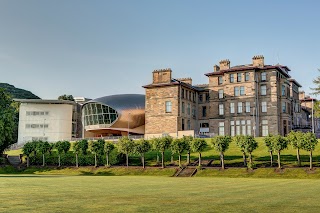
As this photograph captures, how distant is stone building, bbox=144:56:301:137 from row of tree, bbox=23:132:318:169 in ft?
83.5

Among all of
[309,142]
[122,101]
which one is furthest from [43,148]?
[309,142]

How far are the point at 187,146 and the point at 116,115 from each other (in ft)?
174

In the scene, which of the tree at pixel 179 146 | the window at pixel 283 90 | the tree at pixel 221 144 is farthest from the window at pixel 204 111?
the tree at pixel 221 144

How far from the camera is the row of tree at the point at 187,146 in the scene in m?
52.5

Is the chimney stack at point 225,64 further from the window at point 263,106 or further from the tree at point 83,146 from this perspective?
the tree at point 83,146

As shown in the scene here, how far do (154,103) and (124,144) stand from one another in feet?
108

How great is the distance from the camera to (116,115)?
109 metres

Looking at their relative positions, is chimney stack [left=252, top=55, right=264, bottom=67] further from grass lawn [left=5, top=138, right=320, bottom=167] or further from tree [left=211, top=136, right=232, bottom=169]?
tree [left=211, top=136, right=232, bottom=169]

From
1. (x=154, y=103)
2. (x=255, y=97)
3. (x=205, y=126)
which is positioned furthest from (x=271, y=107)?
(x=154, y=103)

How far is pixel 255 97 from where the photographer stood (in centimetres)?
8738

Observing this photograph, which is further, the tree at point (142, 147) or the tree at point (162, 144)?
the tree at point (142, 147)

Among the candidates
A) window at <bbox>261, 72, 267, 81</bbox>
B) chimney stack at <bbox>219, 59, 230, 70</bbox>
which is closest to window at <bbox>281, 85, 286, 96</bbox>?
window at <bbox>261, 72, 267, 81</bbox>

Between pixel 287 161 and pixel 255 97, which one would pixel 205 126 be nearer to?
pixel 255 97

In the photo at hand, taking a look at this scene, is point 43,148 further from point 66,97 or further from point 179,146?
point 66,97
